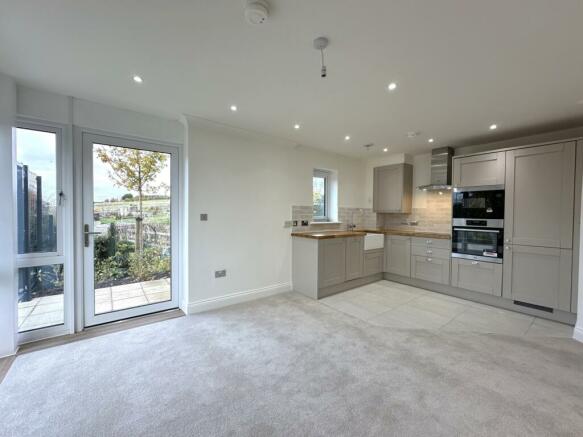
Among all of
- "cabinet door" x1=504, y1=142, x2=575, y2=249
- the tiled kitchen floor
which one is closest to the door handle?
the tiled kitchen floor

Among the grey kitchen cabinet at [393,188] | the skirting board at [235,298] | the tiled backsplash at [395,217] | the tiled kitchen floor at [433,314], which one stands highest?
the grey kitchen cabinet at [393,188]

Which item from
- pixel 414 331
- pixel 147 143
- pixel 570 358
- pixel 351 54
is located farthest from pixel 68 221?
pixel 570 358

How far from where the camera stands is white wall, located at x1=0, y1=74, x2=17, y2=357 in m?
2.23

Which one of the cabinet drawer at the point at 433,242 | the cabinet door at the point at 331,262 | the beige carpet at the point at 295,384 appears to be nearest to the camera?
the beige carpet at the point at 295,384

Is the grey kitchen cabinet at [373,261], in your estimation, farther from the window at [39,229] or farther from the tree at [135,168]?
the window at [39,229]

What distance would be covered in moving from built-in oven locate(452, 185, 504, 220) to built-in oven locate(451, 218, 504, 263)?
7 cm

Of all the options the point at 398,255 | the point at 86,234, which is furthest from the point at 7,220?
the point at 398,255

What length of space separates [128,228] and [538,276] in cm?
510

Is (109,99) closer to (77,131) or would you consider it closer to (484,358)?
(77,131)

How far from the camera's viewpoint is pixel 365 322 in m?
3.04

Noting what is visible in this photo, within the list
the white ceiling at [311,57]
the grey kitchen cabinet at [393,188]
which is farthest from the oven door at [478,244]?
the white ceiling at [311,57]

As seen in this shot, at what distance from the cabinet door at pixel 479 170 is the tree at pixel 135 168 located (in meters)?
4.22

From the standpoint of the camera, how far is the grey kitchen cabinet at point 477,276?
3.58 m

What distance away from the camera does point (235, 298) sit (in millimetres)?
3637
